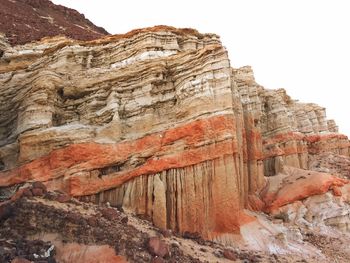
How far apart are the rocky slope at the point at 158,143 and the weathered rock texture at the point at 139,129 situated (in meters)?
0.05

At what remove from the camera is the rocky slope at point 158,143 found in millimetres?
18703

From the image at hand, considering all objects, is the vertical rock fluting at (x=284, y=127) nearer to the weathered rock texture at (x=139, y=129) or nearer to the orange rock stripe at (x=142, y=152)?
the weathered rock texture at (x=139, y=129)

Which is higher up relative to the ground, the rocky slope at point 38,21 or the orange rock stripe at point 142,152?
the rocky slope at point 38,21

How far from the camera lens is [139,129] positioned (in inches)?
814

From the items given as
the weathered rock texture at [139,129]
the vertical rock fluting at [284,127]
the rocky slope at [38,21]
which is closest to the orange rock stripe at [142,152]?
the weathered rock texture at [139,129]

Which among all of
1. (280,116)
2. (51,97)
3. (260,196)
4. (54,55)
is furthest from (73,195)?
(280,116)

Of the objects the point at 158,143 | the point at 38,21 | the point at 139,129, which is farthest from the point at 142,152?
the point at 38,21

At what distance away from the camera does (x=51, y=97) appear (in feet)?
72.1

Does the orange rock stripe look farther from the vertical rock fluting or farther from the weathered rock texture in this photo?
the vertical rock fluting

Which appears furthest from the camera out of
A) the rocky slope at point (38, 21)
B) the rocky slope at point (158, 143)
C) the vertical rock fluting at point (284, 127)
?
the rocky slope at point (38, 21)

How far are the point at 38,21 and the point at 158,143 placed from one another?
27706 mm

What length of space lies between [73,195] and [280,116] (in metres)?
22.6

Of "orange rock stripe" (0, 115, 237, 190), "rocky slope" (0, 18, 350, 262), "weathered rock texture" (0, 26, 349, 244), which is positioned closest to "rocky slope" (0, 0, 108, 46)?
"rocky slope" (0, 18, 350, 262)

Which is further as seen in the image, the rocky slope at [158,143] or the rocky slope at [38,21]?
the rocky slope at [38,21]
